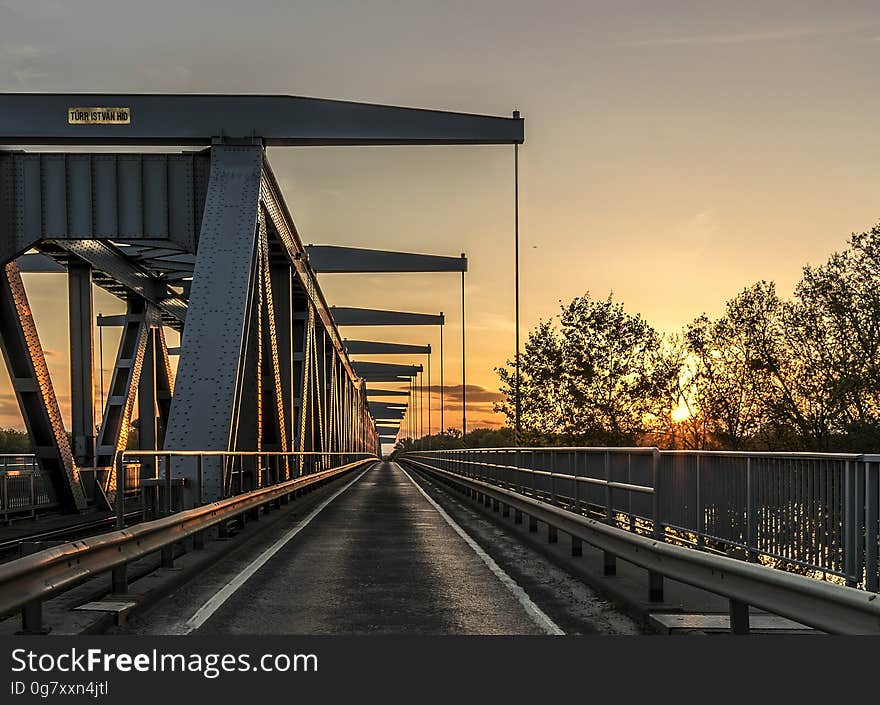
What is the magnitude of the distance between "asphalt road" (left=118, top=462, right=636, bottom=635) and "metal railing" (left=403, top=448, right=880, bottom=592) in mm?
1106

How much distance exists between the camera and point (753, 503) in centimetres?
920

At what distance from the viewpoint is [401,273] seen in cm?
4675

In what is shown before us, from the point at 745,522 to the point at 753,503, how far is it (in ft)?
0.93

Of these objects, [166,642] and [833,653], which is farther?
[166,642]

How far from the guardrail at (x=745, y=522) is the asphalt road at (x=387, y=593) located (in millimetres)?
694

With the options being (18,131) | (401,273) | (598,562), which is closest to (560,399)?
(401,273)

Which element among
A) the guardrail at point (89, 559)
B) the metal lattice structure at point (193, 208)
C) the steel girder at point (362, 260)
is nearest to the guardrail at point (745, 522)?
the guardrail at point (89, 559)

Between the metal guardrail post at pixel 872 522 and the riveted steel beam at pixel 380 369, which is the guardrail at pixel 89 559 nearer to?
the metal guardrail post at pixel 872 522

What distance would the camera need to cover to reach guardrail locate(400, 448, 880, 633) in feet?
19.6

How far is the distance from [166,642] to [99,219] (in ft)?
48.0

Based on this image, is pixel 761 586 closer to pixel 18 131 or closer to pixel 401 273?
pixel 18 131

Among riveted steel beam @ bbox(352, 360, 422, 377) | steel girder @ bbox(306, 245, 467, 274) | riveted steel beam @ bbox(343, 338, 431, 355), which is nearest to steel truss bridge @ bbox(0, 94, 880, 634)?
steel girder @ bbox(306, 245, 467, 274)

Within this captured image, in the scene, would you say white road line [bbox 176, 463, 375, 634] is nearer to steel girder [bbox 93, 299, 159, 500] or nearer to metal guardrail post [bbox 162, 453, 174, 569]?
metal guardrail post [bbox 162, 453, 174, 569]

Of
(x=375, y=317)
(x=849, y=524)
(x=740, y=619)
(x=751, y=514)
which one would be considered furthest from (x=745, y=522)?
(x=375, y=317)
